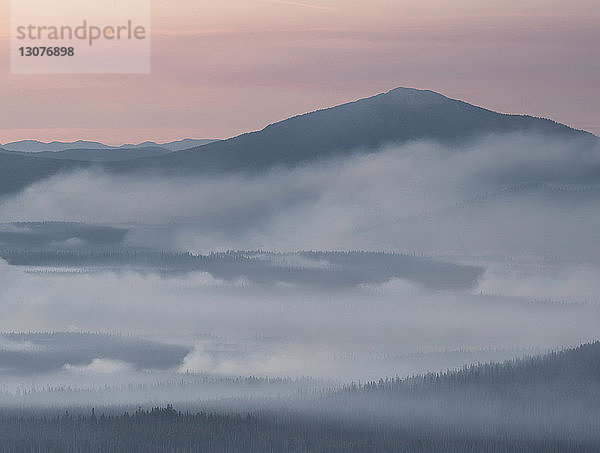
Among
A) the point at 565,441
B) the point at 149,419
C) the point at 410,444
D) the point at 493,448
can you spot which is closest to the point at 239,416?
the point at 149,419

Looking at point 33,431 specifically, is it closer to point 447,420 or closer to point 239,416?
point 239,416

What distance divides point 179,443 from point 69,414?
101 feet

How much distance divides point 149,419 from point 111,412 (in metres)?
8.07

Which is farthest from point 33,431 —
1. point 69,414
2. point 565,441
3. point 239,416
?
point 565,441

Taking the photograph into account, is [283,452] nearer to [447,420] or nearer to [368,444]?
[368,444]

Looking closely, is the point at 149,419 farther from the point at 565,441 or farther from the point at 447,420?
the point at 565,441

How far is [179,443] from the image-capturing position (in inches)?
6855

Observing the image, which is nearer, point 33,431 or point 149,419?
point 33,431

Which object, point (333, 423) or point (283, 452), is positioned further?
point (333, 423)

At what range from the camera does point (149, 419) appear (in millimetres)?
195250

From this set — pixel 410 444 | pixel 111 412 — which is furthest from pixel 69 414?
pixel 410 444

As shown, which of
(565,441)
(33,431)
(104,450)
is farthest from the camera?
(565,441)

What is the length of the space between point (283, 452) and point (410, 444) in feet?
74.0

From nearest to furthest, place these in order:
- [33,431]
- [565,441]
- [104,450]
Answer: [104,450] → [33,431] → [565,441]
